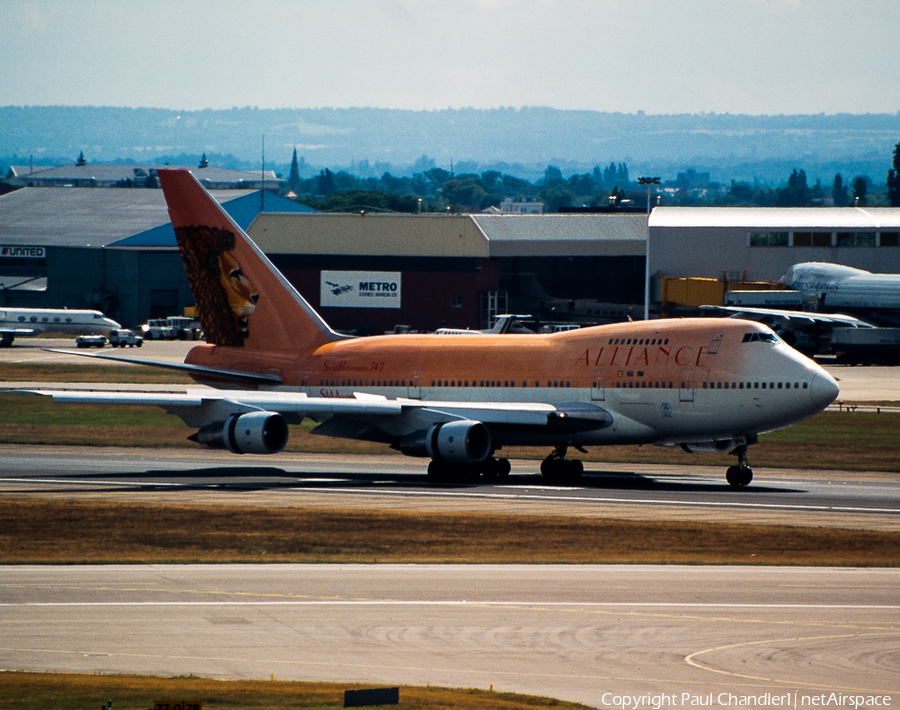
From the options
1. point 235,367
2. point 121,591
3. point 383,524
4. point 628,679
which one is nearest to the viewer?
point 628,679

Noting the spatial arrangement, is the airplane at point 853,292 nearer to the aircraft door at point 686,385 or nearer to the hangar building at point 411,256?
the hangar building at point 411,256

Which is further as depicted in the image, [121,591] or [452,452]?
[452,452]

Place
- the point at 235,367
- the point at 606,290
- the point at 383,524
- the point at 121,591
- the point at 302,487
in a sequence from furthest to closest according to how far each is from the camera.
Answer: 1. the point at 606,290
2. the point at 235,367
3. the point at 302,487
4. the point at 383,524
5. the point at 121,591

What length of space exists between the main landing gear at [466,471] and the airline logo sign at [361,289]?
3237 inches

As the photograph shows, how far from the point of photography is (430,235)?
5000 inches

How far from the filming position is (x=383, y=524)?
116ft

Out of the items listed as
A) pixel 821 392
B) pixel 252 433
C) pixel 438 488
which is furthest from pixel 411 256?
pixel 821 392

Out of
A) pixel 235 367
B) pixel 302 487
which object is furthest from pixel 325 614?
pixel 235 367

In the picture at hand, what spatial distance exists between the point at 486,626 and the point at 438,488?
69.1ft

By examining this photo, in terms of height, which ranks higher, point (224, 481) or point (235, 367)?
point (235, 367)

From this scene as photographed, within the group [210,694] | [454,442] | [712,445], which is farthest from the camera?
[712,445]

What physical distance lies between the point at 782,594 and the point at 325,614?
31.9ft

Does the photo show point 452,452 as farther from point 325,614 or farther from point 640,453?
point 325,614

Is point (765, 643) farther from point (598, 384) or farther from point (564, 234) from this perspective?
point (564, 234)
